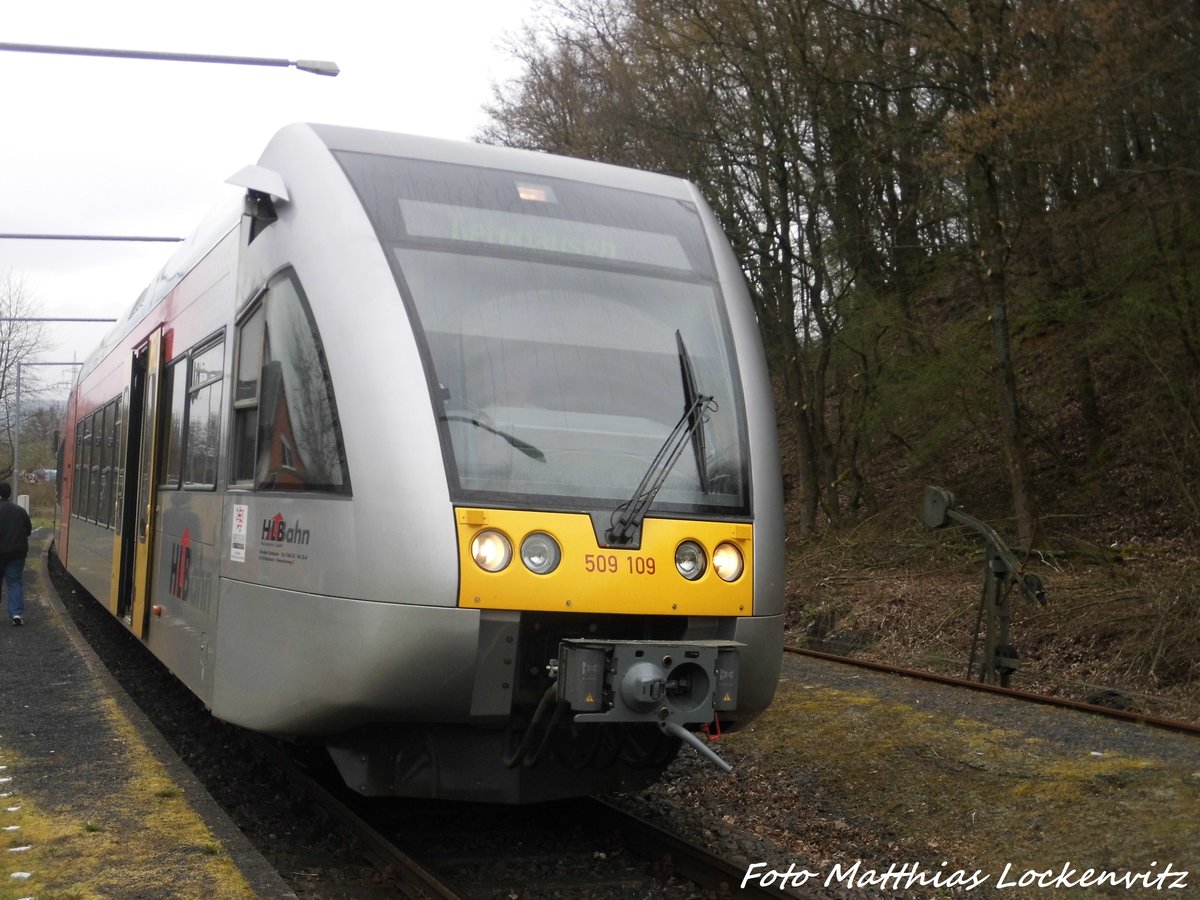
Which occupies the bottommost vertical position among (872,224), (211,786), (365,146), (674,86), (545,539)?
(211,786)

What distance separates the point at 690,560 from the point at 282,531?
176 cm

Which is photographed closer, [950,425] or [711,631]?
[711,631]

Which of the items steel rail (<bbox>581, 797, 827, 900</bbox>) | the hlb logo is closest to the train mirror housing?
the hlb logo

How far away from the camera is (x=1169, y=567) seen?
13453 millimetres

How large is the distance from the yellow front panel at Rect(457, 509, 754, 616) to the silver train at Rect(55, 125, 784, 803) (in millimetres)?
12

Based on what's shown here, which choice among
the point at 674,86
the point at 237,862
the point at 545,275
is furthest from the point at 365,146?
the point at 674,86

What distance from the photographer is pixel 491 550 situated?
5.15 meters

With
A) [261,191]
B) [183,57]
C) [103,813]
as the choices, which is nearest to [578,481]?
[261,191]

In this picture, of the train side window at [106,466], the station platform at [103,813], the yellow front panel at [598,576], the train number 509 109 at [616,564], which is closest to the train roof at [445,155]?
the yellow front panel at [598,576]

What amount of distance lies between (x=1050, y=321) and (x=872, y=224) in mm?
3475

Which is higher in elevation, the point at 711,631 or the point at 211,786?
the point at 711,631

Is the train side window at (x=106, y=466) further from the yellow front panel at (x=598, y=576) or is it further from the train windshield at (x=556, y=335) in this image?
the yellow front panel at (x=598, y=576)

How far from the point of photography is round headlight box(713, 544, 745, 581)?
5566 mm

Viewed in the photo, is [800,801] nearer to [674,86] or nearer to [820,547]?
[820,547]
